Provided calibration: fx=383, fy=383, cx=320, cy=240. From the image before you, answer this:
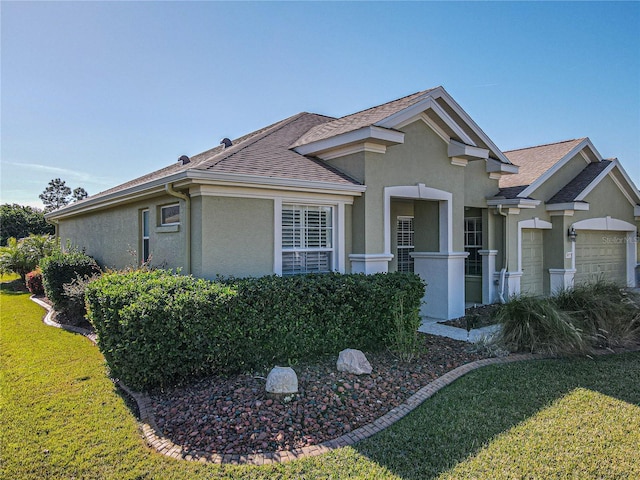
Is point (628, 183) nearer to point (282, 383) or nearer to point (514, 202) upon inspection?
point (514, 202)

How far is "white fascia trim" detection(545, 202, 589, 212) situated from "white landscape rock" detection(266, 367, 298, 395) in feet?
41.4

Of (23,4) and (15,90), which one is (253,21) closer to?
(23,4)

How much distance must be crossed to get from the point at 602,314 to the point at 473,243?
18.6 feet

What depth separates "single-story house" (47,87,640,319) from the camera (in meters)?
8.21

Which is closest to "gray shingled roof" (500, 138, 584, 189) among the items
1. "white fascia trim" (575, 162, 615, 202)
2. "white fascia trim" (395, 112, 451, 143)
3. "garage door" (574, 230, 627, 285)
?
"white fascia trim" (575, 162, 615, 202)

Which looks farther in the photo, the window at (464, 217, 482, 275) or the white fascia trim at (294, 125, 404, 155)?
the window at (464, 217, 482, 275)

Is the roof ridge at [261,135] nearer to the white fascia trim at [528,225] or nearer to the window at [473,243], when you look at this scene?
the window at [473,243]

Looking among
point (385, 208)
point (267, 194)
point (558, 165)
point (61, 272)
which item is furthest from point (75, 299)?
point (558, 165)

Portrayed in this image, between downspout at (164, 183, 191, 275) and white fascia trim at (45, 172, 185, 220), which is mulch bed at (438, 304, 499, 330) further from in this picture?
white fascia trim at (45, 172, 185, 220)

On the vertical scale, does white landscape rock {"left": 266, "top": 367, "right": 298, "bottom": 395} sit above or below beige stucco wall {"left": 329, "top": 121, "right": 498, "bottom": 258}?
below

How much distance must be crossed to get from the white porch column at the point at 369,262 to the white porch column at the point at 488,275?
5191 millimetres

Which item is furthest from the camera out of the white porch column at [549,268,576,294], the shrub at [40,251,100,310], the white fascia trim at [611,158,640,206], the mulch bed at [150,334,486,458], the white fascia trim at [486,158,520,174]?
the white fascia trim at [611,158,640,206]

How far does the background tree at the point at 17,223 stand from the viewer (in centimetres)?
4412

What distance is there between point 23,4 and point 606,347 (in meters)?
14.4
